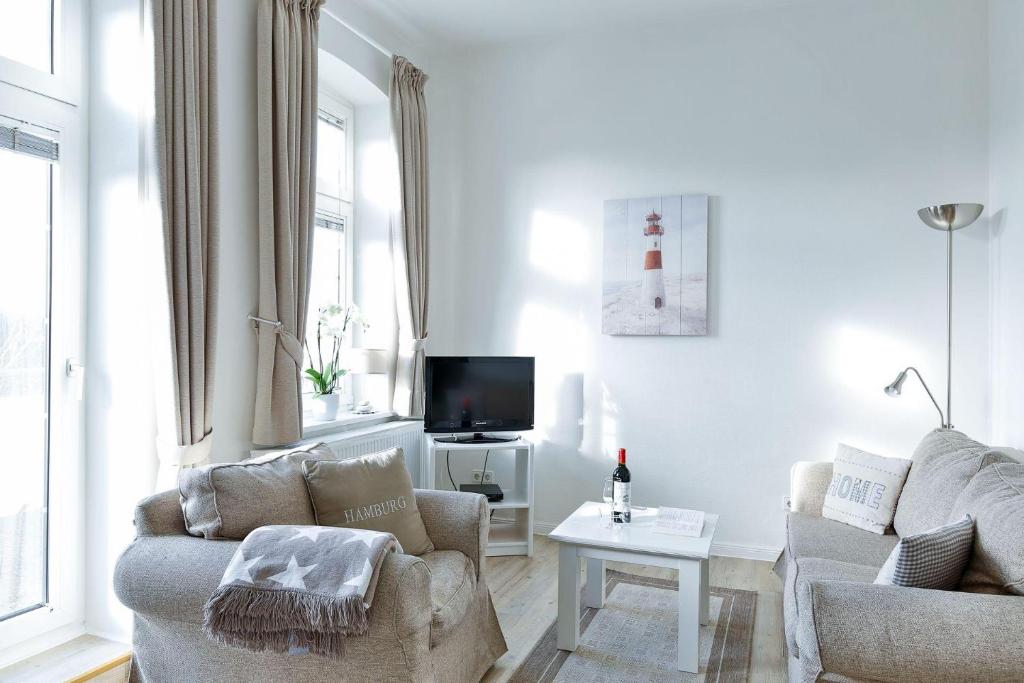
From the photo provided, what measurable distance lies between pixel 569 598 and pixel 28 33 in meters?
2.93

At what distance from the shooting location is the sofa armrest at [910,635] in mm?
1467

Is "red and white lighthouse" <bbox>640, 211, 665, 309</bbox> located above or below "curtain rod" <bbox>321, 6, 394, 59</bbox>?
below

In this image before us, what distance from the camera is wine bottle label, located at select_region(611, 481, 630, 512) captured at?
2.97m

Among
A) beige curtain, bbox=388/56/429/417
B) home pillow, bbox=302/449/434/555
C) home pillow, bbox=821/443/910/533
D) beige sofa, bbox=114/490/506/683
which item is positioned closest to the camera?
beige sofa, bbox=114/490/506/683

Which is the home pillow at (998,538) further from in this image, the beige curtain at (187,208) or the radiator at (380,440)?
the beige curtain at (187,208)

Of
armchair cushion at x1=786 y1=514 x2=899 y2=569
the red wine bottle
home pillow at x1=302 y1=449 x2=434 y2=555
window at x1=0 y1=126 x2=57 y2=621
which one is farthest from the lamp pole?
window at x1=0 y1=126 x2=57 y2=621

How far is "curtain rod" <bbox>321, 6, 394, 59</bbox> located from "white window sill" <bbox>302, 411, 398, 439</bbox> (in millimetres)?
2157

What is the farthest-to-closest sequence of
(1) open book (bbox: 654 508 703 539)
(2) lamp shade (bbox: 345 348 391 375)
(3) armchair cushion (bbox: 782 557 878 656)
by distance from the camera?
(2) lamp shade (bbox: 345 348 391 375) → (1) open book (bbox: 654 508 703 539) → (3) armchair cushion (bbox: 782 557 878 656)

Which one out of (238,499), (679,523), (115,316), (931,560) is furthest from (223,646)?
(931,560)

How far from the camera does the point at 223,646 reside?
2020mm

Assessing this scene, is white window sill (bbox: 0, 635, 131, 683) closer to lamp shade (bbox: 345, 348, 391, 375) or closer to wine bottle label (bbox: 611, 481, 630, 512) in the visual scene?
lamp shade (bbox: 345, 348, 391, 375)

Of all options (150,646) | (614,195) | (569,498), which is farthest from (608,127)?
(150,646)

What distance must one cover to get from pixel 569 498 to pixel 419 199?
2.11 m

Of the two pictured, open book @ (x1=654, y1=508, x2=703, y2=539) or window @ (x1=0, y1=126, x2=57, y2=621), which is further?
open book @ (x1=654, y1=508, x2=703, y2=539)
